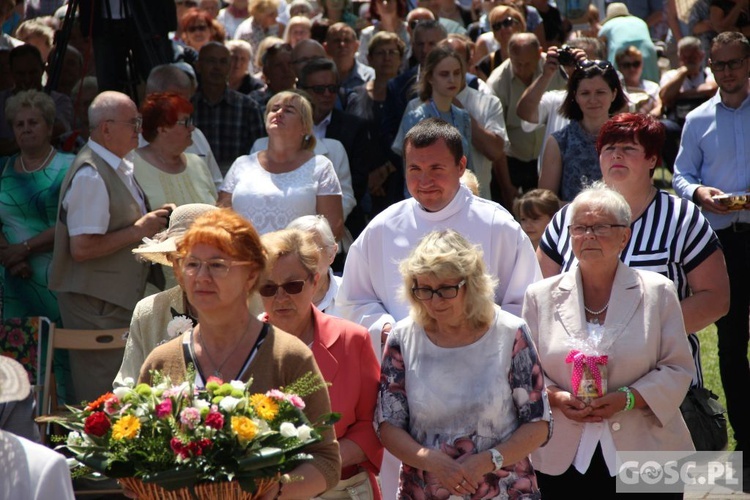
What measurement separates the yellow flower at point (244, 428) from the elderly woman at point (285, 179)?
3815 millimetres

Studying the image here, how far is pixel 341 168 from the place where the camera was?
807 centimetres

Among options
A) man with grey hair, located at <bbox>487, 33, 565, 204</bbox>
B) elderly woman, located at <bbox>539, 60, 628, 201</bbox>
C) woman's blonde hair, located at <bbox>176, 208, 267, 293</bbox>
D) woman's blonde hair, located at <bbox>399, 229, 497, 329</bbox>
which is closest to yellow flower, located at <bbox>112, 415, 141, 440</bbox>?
woman's blonde hair, located at <bbox>176, 208, 267, 293</bbox>

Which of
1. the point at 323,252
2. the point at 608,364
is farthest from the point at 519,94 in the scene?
the point at 608,364

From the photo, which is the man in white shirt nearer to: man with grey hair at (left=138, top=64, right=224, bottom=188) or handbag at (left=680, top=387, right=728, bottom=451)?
handbag at (left=680, top=387, right=728, bottom=451)

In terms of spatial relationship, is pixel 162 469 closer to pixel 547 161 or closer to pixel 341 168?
pixel 547 161

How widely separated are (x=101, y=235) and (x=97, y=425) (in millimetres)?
3489

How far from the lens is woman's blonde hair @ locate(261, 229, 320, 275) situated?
4.43 metres

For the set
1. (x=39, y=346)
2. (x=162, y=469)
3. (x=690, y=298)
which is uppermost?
(x=162, y=469)

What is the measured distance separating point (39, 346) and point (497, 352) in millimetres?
3461

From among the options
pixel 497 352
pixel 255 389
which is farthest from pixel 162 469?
pixel 497 352

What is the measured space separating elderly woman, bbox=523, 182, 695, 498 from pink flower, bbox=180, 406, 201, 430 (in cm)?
195

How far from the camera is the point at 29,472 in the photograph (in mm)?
2676

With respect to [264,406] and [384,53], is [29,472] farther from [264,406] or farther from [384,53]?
[384,53]

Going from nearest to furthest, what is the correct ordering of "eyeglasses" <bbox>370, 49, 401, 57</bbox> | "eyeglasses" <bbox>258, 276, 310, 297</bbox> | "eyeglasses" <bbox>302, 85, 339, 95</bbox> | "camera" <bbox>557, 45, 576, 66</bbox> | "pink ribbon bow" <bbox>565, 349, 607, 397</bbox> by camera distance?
"eyeglasses" <bbox>258, 276, 310, 297</bbox>, "pink ribbon bow" <bbox>565, 349, 607, 397</bbox>, "camera" <bbox>557, 45, 576, 66</bbox>, "eyeglasses" <bbox>302, 85, 339, 95</bbox>, "eyeglasses" <bbox>370, 49, 401, 57</bbox>
